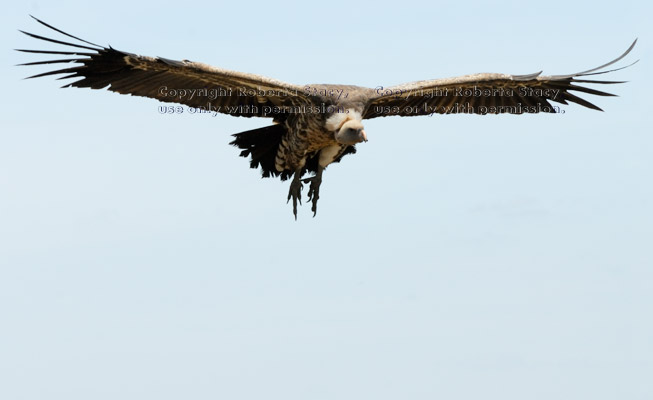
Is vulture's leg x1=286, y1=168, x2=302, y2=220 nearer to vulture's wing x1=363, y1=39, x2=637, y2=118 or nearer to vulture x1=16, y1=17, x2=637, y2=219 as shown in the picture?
vulture x1=16, y1=17, x2=637, y2=219

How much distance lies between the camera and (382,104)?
13.0 meters

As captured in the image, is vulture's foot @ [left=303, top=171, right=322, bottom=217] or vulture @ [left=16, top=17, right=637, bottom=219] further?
vulture's foot @ [left=303, top=171, right=322, bottom=217]

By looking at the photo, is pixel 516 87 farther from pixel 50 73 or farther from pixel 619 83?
pixel 50 73

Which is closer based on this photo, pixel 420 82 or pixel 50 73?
pixel 50 73

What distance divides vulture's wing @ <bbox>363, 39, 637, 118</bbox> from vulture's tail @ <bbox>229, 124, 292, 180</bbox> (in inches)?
45.5

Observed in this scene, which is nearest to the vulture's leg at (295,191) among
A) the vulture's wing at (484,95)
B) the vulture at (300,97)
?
the vulture at (300,97)

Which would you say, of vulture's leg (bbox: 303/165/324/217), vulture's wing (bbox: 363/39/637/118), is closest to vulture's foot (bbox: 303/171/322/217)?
vulture's leg (bbox: 303/165/324/217)

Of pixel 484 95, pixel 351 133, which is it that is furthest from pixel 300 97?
pixel 484 95

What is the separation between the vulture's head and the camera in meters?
11.5

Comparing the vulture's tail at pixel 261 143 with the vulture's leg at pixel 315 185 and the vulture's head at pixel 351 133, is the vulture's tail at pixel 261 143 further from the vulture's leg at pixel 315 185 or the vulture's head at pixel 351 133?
the vulture's head at pixel 351 133

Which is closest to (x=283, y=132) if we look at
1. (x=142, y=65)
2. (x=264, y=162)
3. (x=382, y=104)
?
(x=264, y=162)

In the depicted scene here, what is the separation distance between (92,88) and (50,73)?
491 millimetres

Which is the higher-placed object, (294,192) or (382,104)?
(382,104)

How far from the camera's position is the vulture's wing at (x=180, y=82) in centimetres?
1134
